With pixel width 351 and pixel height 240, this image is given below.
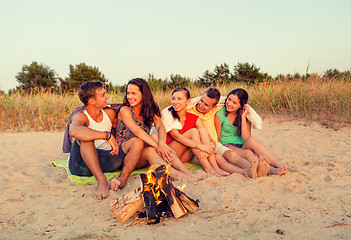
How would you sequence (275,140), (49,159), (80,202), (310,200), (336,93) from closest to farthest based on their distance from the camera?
1. (310,200)
2. (80,202)
3. (49,159)
4. (275,140)
5. (336,93)

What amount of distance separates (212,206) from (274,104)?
625 centimetres

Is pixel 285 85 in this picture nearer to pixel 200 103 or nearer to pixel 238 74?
pixel 200 103

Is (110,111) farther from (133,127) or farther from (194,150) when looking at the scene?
(194,150)

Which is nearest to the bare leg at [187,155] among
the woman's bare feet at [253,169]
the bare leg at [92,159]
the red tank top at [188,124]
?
the red tank top at [188,124]

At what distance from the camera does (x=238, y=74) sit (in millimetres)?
21109

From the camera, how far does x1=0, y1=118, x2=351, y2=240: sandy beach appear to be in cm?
231

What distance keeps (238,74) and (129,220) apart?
19627mm

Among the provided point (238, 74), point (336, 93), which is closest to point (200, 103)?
point (336, 93)

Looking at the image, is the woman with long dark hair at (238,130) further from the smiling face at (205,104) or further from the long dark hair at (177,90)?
the long dark hair at (177,90)

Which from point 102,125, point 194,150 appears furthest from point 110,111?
point 194,150

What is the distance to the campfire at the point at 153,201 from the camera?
99.7 inches

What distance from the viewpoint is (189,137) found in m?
4.15

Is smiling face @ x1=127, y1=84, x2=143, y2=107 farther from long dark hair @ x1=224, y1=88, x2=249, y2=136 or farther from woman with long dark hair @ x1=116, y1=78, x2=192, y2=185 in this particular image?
long dark hair @ x1=224, y1=88, x2=249, y2=136

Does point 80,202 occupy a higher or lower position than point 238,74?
lower
